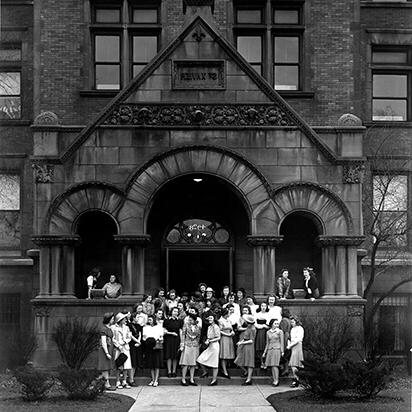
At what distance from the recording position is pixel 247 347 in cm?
2372

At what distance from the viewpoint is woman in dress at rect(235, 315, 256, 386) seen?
23625 millimetres

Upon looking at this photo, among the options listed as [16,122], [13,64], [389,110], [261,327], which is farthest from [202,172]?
[13,64]

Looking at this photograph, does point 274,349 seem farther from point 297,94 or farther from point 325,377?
point 297,94

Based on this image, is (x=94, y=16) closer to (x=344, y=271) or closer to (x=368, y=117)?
(x=368, y=117)

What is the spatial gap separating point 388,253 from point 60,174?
1098 cm

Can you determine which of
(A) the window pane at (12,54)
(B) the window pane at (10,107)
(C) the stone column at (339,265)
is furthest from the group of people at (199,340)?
(A) the window pane at (12,54)

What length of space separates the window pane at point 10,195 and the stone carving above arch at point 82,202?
19.2 feet

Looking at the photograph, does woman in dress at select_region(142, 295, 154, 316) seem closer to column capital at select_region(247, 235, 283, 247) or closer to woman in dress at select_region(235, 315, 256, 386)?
woman in dress at select_region(235, 315, 256, 386)

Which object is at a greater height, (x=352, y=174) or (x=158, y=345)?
(x=352, y=174)

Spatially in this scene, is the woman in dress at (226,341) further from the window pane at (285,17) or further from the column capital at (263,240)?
the window pane at (285,17)

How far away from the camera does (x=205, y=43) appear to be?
88.7ft

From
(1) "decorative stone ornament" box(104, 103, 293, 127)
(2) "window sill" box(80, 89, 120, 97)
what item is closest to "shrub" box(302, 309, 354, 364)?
(1) "decorative stone ornament" box(104, 103, 293, 127)

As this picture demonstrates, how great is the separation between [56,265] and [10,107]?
828 cm

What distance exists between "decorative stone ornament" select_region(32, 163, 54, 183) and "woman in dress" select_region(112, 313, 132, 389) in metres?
5.07
